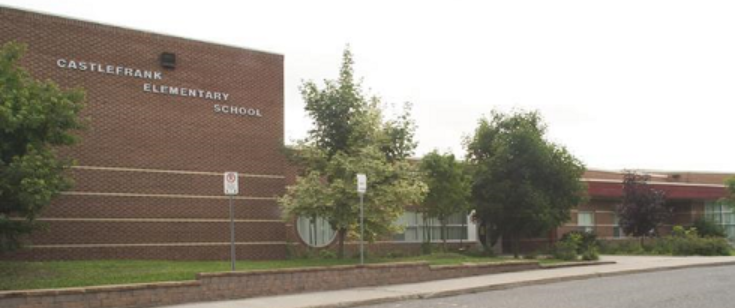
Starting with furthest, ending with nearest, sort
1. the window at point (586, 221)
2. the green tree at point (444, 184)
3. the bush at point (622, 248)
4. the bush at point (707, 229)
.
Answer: the bush at point (707, 229) → the window at point (586, 221) → the bush at point (622, 248) → the green tree at point (444, 184)

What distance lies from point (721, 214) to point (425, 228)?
2508cm

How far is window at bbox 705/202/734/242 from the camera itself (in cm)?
4781

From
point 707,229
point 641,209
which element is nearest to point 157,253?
point 641,209

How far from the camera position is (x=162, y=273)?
16.9m

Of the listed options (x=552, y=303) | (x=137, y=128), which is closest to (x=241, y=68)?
(x=137, y=128)

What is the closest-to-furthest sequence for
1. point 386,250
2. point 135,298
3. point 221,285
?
point 135,298 → point 221,285 → point 386,250

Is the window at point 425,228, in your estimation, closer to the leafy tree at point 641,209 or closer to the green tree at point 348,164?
the green tree at point 348,164

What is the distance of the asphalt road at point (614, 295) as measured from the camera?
14841mm

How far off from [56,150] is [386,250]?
13802mm

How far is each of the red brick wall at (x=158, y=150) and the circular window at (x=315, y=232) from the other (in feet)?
7.26

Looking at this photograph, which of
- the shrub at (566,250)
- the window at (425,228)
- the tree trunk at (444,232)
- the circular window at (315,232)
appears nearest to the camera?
the circular window at (315,232)

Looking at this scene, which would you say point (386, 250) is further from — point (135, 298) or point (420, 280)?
point (135, 298)

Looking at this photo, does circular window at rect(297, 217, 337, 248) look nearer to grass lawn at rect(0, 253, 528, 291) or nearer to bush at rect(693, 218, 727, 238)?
grass lawn at rect(0, 253, 528, 291)

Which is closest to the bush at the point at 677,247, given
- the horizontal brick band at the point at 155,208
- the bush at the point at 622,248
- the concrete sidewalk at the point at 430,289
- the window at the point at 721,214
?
the bush at the point at 622,248
